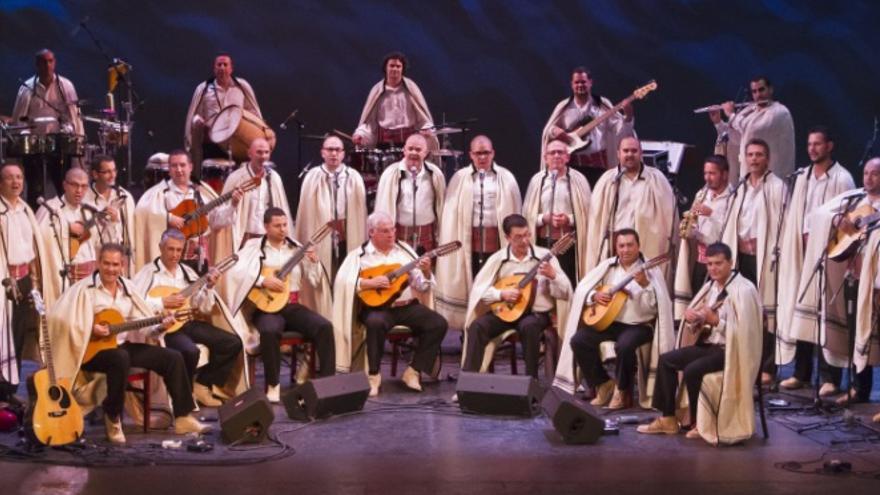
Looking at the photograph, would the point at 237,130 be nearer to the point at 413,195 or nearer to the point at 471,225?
the point at 413,195

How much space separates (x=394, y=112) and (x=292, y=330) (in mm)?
2818

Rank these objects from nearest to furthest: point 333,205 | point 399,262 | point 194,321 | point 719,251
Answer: point 719,251 → point 194,321 → point 399,262 → point 333,205

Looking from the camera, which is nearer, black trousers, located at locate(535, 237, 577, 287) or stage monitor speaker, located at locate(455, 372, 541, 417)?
stage monitor speaker, located at locate(455, 372, 541, 417)

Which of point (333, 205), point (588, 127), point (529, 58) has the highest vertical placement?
point (529, 58)

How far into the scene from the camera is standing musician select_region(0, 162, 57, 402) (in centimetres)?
893

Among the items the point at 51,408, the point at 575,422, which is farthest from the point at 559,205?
the point at 51,408

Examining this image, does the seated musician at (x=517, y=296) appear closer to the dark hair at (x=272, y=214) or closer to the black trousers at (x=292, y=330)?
the black trousers at (x=292, y=330)

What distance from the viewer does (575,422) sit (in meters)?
8.13

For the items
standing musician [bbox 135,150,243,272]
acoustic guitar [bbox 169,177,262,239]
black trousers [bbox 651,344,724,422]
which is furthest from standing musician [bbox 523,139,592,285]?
standing musician [bbox 135,150,243,272]

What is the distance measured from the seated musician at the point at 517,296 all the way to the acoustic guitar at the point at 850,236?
1839mm

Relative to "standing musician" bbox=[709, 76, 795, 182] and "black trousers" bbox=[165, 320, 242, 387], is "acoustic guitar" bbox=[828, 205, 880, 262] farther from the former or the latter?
"black trousers" bbox=[165, 320, 242, 387]

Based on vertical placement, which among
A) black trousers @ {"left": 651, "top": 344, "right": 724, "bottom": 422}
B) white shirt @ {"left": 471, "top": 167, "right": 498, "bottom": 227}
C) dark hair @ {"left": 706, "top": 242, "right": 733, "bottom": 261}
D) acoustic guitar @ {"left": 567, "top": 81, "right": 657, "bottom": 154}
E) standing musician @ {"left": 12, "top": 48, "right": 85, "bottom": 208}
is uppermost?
standing musician @ {"left": 12, "top": 48, "right": 85, "bottom": 208}

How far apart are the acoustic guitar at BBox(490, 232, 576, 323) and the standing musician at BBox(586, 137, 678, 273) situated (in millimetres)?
705

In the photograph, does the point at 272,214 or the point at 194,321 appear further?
the point at 272,214
